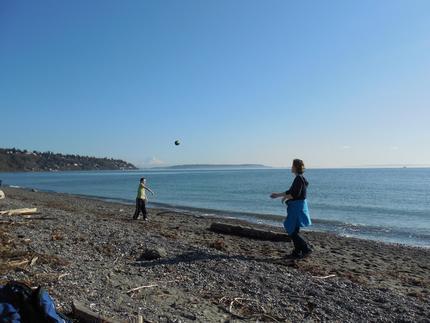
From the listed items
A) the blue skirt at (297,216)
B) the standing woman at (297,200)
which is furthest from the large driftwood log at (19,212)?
the blue skirt at (297,216)

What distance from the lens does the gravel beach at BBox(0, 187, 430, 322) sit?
6.29 meters

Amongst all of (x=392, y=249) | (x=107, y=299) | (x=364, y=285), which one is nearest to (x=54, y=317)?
(x=107, y=299)

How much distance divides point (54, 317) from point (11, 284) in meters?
0.66

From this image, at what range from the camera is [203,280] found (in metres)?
7.92

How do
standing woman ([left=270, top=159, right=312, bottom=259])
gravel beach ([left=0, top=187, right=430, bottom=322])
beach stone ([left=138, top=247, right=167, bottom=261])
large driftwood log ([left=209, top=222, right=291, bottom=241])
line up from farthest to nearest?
large driftwood log ([left=209, top=222, right=291, bottom=241])
standing woman ([left=270, top=159, right=312, bottom=259])
beach stone ([left=138, top=247, right=167, bottom=261])
gravel beach ([left=0, top=187, right=430, bottom=322])

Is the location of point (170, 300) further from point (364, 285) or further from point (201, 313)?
point (364, 285)

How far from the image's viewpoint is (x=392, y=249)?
640 inches

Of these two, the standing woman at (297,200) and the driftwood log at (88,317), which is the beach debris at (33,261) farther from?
the standing woman at (297,200)

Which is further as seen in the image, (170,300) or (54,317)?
(170,300)

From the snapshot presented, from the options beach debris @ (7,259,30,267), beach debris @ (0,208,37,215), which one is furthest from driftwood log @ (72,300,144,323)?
beach debris @ (0,208,37,215)

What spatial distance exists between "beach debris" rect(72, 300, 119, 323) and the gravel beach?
36 cm

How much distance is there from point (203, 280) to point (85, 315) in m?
3.15

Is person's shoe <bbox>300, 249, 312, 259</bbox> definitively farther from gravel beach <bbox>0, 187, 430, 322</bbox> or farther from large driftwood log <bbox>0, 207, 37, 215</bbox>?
large driftwood log <bbox>0, 207, 37, 215</bbox>

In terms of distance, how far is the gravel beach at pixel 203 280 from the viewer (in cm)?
629
